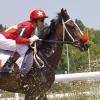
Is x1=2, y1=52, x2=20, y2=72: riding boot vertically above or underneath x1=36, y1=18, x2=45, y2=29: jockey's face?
underneath

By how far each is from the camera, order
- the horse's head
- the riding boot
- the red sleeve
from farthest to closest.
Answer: the horse's head, the riding boot, the red sleeve

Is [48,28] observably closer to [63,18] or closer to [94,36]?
[63,18]

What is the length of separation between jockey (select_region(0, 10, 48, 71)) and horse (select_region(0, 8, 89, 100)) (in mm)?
234

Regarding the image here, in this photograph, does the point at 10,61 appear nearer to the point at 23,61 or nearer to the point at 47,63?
the point at 23,61

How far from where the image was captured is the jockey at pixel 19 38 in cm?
770

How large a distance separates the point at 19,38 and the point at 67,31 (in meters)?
0.92

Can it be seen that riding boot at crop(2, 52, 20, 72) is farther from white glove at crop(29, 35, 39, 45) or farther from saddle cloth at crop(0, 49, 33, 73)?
white glove at crop(29, 35, 39, 45)

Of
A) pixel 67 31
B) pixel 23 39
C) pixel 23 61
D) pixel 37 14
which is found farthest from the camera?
pixel 67 31

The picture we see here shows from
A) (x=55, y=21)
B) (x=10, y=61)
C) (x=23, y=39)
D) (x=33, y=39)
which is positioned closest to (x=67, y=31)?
(x=55, y=21)

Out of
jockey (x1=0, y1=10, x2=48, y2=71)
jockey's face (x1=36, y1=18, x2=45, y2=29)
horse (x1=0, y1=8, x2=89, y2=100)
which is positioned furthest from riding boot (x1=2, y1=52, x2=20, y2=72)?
jockey's face (x1=36, y1=18, x2=45, y2=29)

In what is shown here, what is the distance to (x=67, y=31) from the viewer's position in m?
8.18

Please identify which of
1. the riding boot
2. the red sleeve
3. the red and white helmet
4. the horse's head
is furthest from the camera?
the horse's head

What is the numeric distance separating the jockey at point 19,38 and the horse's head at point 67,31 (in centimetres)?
40

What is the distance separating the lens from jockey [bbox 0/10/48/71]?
7699mm
